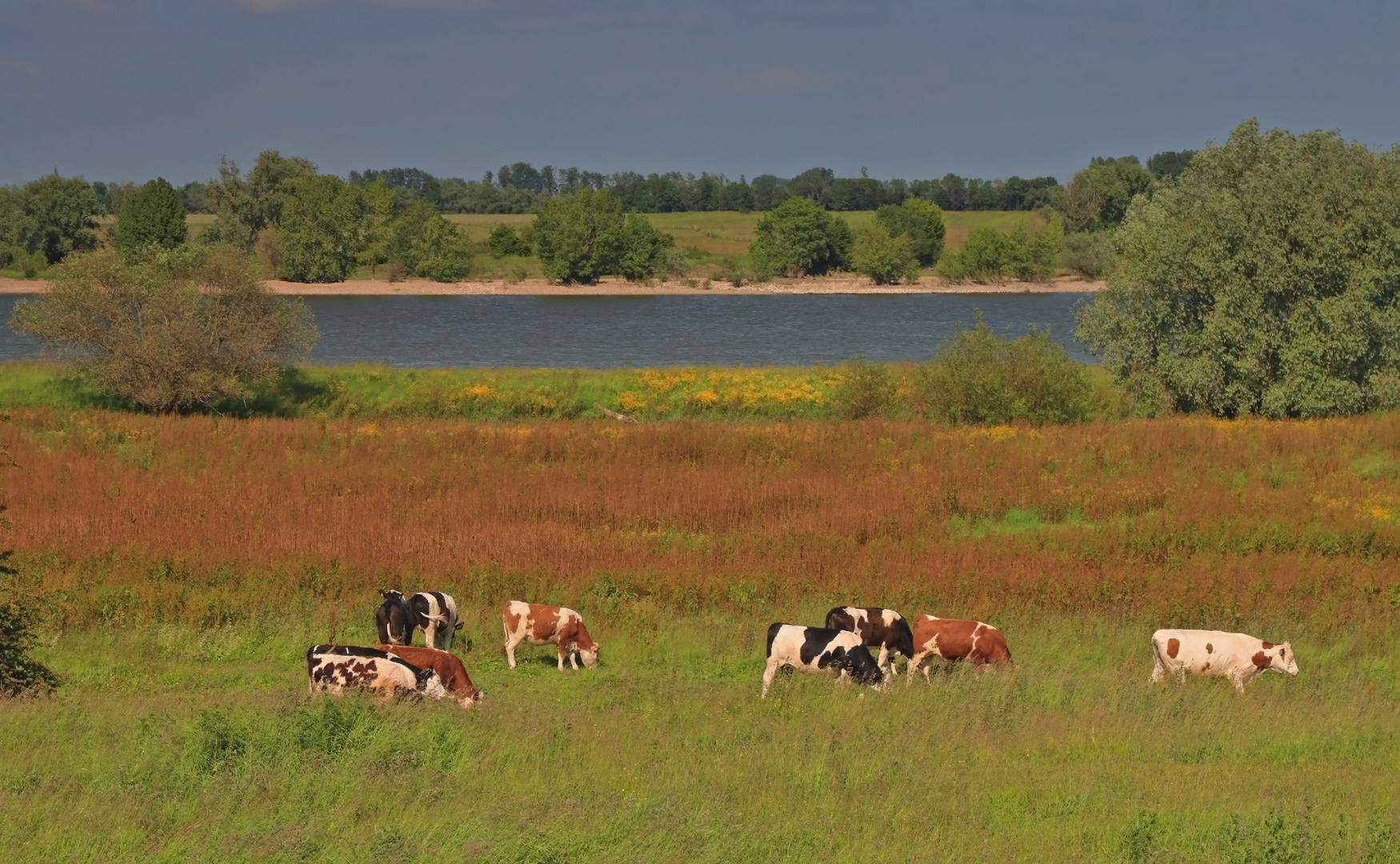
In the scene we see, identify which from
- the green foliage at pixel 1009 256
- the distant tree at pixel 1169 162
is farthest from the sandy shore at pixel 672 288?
the distant tree at pixel 1169 162

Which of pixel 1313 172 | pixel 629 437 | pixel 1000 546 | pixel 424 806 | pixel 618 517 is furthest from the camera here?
pixel 1313 172

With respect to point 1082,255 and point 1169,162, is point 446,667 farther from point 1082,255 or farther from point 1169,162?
point 1169,162

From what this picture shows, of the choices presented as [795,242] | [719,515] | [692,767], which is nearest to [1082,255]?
[795,242]

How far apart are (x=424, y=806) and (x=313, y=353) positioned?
62.5 meters

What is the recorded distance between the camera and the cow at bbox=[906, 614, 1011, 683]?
656 inches

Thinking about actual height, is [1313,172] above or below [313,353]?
above

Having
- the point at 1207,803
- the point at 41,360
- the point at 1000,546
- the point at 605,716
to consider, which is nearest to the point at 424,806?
the point at 605,716

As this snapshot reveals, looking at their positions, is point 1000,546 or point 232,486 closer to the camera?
point 1000,546

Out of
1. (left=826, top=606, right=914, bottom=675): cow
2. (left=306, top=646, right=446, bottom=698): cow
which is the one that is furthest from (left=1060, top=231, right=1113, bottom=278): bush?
(left=306, top=646, right=446, bottom=698): cow

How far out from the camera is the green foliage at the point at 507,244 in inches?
5630

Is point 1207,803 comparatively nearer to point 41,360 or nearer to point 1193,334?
point 1193,334

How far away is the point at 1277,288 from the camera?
40.1m

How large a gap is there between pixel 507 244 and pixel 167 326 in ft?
335

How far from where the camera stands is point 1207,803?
11062mm
